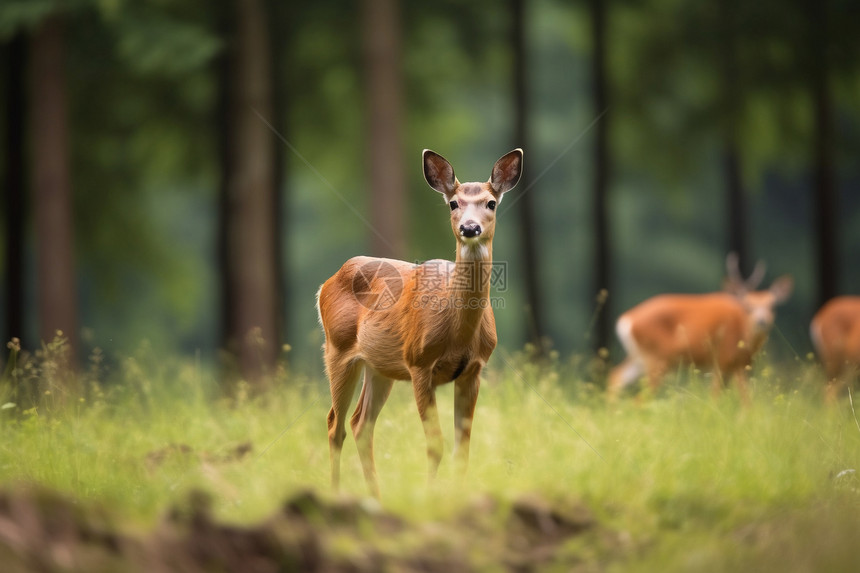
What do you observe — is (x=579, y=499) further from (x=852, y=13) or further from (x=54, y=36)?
(x=852, y=13)

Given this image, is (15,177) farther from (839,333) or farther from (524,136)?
(839,333)

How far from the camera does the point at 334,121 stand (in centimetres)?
1295

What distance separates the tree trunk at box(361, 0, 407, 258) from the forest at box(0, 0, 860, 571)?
0.03 meters

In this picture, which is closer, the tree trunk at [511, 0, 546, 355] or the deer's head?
the deer's head

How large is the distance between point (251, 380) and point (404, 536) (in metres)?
6.80

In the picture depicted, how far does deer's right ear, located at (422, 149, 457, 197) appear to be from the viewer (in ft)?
15.8

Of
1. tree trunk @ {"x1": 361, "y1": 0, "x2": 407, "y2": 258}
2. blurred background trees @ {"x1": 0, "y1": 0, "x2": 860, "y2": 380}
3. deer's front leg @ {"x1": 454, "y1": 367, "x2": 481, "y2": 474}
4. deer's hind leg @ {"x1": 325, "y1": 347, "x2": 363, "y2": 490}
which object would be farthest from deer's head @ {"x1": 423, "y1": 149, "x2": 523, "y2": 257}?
tree trunk @ {"x1": 361, "y1": 0, "x2": 407, "y2": 258}

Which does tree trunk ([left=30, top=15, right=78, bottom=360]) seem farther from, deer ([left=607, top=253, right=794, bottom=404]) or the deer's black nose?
the deer's black nose

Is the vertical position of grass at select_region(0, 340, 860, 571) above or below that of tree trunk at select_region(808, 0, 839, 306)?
below

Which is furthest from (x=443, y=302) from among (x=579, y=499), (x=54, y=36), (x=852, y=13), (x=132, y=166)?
(x=852, y=13)

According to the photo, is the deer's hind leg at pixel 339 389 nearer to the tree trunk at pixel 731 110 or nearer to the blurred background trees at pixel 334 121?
the blurred background trees at pixel 334 121

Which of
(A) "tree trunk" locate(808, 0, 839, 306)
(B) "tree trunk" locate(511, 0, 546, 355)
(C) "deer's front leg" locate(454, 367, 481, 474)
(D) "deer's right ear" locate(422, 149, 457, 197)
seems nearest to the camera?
(C) "deer's front leg" locate(454, 367, 481, 474)

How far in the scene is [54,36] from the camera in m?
9.92

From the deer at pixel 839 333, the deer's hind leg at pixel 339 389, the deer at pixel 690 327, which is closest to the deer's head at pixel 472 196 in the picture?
the deer's hind leg at pixel 339 389
